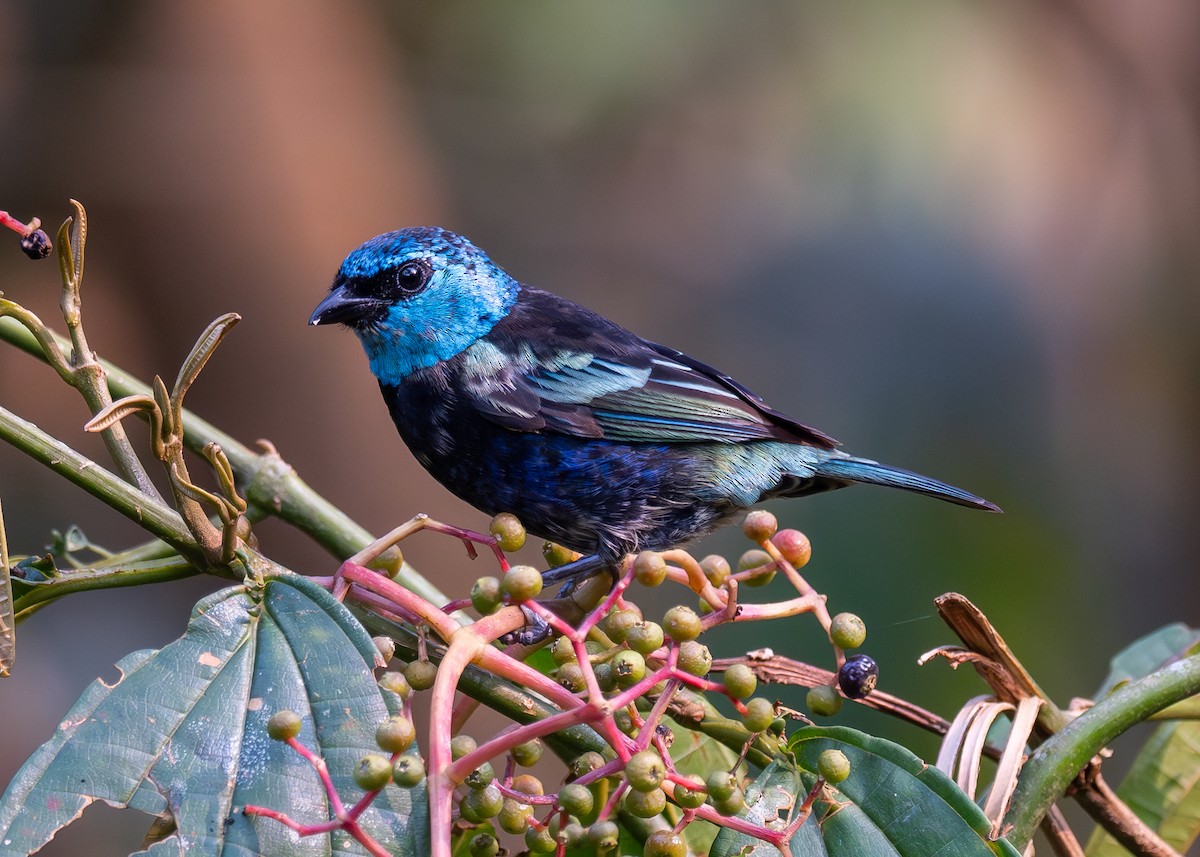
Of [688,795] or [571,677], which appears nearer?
[688,795]

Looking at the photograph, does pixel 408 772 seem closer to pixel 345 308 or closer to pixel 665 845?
pixel 665 845

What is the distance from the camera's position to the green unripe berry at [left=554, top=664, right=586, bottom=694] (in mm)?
1435

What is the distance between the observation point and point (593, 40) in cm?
663

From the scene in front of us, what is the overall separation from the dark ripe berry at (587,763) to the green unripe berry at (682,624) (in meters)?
0.18

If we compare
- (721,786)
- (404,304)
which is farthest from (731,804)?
(404,304)

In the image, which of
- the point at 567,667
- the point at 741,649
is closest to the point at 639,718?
the point at 567,667

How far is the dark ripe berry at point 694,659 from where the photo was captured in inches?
52.5

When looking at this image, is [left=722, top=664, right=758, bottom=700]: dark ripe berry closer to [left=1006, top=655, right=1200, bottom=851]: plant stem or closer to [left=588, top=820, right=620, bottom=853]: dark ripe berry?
[left=588, top=820, right=620, bottom=853]: dark ripe berry

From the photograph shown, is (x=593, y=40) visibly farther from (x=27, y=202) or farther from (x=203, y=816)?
(x=203, y=816)

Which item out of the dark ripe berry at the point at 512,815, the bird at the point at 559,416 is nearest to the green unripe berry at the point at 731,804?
the dark ripe berry at the point at 512,815

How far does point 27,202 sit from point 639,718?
5214 millimetres

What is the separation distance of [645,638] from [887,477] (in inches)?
54.7

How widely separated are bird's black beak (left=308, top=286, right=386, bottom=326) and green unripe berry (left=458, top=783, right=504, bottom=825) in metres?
1.40

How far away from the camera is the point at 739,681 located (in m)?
1.49
